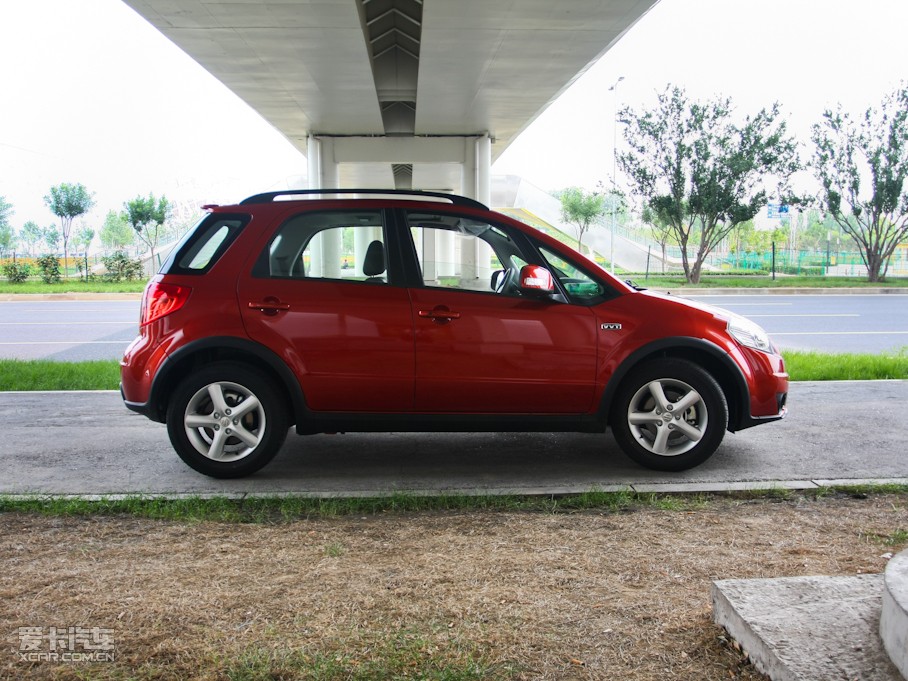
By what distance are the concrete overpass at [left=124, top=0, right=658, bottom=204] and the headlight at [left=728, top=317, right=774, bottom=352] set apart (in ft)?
20.1

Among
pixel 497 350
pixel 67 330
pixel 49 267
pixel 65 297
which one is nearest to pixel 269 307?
pixel 497 350

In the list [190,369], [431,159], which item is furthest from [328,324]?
[431,159]

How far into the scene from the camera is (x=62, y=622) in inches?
112

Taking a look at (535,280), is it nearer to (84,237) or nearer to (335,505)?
(335,505)

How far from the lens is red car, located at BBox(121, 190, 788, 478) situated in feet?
15.6

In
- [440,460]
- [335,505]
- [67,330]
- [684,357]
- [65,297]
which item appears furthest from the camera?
[65,297]

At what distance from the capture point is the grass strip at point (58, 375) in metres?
8.27

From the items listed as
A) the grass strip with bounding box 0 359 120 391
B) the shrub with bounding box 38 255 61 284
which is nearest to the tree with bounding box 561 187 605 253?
the shrub with bounding box 38 255 61 284

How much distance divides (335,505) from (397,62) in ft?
45.4

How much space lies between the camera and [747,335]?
501cm

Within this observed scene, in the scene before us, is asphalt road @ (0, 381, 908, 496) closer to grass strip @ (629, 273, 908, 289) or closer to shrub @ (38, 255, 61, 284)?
grass strip @ (629, 273, 908, 289)

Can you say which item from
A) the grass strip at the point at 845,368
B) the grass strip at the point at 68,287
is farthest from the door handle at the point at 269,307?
the grass strip at the point at 68,287

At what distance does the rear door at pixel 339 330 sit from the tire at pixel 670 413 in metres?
1.41

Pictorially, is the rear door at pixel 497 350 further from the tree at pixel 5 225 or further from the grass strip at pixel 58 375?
the tree at pixel 5 225
